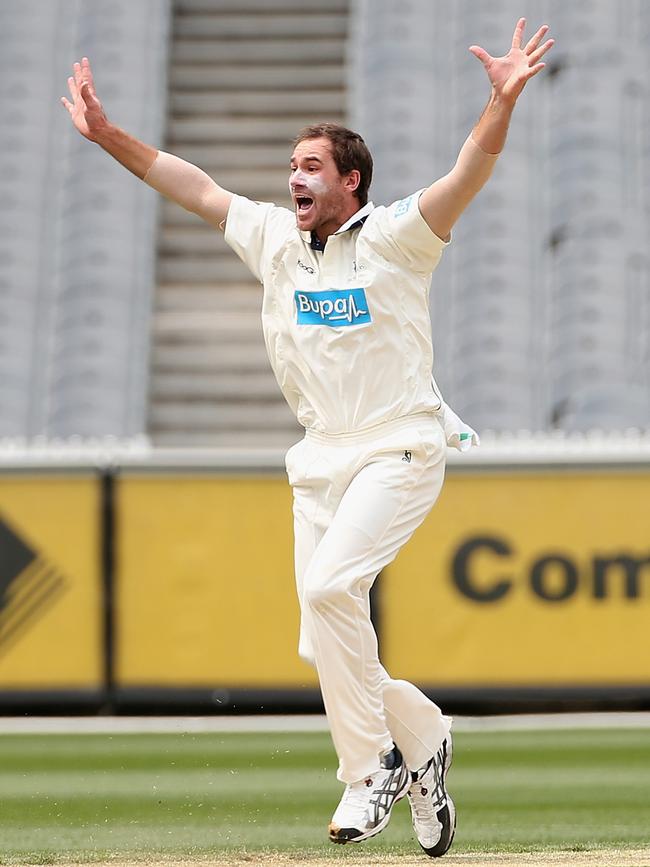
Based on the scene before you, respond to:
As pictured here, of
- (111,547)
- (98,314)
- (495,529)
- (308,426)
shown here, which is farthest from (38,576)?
(98,314)

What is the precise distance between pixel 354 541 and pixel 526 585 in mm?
4701

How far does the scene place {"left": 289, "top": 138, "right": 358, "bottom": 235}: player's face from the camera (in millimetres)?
4227

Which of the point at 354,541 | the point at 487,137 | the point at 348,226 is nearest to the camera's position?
the point at 487,137

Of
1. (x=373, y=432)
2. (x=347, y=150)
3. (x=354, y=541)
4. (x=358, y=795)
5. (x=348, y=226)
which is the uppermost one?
(x=347, y=150)

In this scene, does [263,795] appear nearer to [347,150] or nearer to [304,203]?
[304,203]

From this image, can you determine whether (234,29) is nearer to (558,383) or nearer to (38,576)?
(558,383)

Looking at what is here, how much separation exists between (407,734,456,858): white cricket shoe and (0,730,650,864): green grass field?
253 millimetres

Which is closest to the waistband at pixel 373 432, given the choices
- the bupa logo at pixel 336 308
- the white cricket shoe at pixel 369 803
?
the bupa logo at pixel 336 308

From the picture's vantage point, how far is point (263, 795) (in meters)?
6.15

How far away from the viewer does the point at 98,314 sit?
46.5 feet

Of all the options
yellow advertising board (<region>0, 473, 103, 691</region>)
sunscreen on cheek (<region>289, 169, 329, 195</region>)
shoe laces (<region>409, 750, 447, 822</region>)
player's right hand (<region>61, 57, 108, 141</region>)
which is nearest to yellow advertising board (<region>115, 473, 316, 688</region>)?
yellow advertising board (<region>0, 473, 103, 691</region>)

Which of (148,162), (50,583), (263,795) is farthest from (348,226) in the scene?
(50,583)

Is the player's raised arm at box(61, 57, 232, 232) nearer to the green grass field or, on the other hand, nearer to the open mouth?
the open mouth

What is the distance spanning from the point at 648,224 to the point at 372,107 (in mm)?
3085
